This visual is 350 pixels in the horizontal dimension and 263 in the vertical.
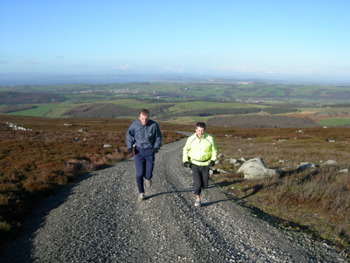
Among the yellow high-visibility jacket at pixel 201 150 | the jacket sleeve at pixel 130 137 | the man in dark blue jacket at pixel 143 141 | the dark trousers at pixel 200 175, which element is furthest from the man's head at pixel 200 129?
the jacket sleeve at pixel 130 137

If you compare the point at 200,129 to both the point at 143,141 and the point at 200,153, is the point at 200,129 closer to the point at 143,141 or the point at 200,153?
the point at 200,153

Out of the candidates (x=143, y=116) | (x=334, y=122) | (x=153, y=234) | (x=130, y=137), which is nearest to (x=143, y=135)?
(x=130, y=137)

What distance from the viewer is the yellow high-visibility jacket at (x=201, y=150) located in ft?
23.2

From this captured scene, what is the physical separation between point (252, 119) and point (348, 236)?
127 m

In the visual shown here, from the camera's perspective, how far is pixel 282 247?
202 inches

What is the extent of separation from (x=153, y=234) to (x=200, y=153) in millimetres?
2610

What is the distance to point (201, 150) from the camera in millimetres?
7070

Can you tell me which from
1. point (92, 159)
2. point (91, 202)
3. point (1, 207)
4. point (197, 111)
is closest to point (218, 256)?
point (91, 202)

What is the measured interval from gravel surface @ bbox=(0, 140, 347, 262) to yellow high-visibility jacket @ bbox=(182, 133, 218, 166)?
5.17 feet

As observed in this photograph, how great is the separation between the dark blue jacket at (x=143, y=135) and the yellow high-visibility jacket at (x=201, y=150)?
4.00 feet

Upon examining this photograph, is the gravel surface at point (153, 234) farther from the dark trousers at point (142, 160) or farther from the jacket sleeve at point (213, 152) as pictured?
the jacket sleeve at point (213, 152)

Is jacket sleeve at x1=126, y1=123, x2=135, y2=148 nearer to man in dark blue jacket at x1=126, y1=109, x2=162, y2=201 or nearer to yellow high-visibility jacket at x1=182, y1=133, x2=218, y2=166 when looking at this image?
man in dark blue jacket at x1=126, y1=109, x2=162, y2=201

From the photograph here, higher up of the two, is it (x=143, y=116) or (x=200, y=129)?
(x=143, y=116)

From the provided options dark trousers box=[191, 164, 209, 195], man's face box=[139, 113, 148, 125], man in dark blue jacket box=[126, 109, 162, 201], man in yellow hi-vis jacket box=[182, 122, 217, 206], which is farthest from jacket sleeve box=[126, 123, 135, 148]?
dark trousers box=[191, 164, 209, 195]
